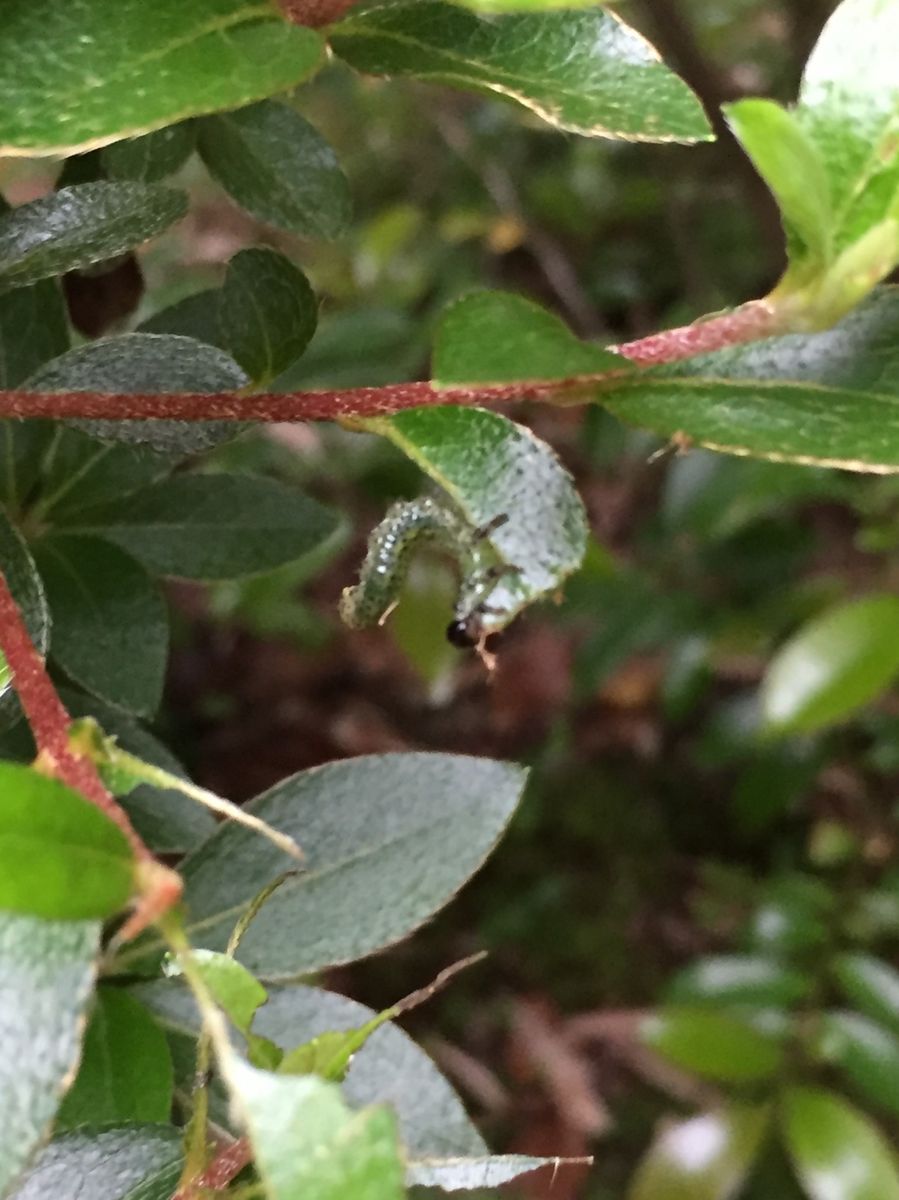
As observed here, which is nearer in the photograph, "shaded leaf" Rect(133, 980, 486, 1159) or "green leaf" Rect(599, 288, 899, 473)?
"green leaf" Rect(599, 288, 899, 473)

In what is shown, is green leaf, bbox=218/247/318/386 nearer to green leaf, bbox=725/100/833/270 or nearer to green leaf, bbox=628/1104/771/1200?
green leaf, bbox=725/100/833/270

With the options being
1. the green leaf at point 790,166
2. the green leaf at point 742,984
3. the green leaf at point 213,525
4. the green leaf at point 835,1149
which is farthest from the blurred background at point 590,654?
the green leaf at point 790,166

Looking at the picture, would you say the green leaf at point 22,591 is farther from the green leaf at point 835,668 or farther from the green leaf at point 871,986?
the green leaf at point 871,986

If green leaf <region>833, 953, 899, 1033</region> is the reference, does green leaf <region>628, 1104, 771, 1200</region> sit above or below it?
below

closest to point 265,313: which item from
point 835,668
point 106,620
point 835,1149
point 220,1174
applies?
point 106,620

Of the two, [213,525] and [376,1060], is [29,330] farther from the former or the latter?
[376,1060]

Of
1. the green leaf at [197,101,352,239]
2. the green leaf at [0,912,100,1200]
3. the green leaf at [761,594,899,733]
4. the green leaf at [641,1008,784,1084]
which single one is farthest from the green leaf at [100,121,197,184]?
the green leaf at [641,1008,784,1084]
